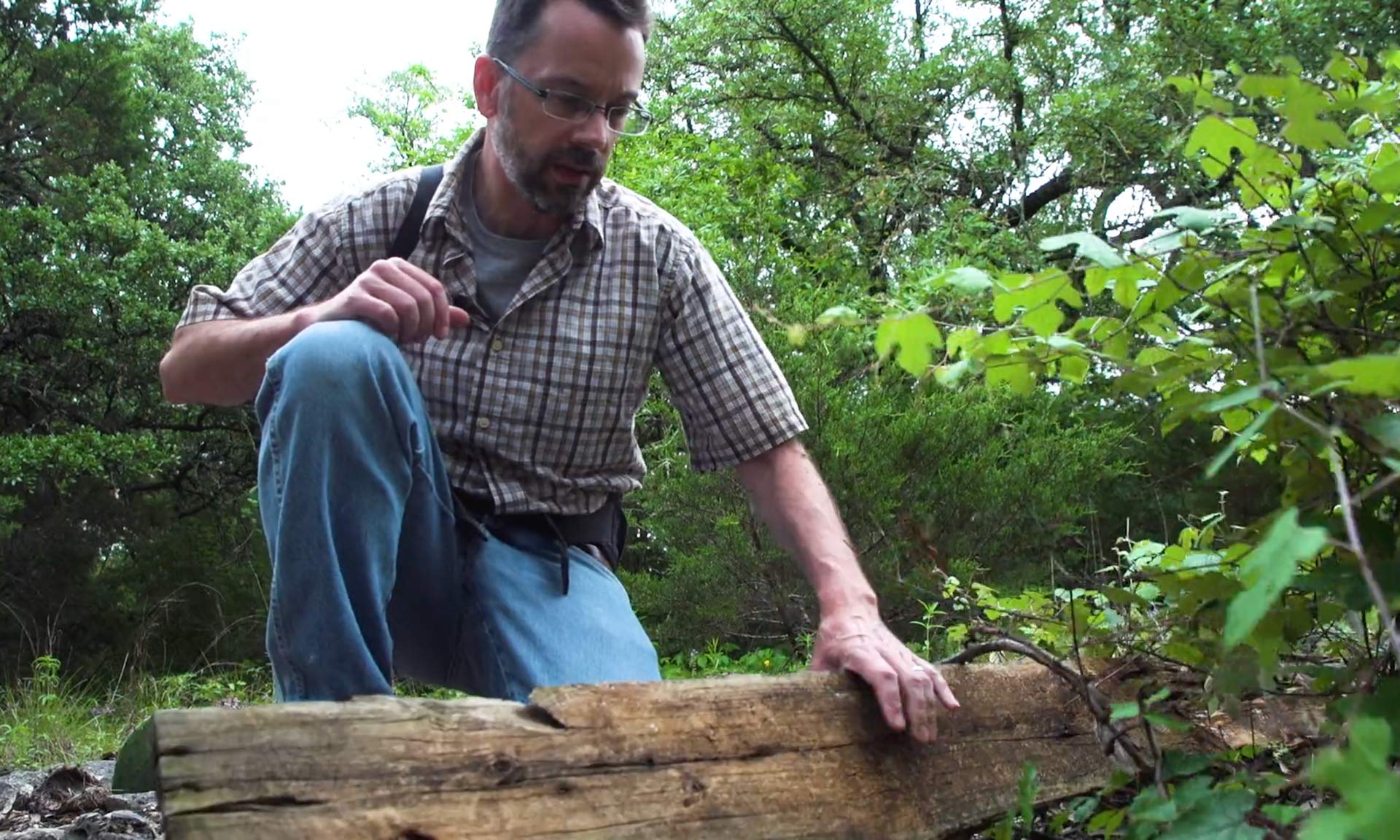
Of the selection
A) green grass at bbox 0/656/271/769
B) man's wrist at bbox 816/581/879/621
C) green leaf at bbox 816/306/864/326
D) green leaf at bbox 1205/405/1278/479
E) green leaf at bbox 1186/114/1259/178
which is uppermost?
green leaf at bbox 1186/114/1259/178

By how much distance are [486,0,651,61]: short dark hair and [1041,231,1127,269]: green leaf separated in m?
1.33

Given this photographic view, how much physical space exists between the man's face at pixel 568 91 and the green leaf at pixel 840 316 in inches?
40.1

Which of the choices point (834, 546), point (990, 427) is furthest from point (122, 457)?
point (834, 546)

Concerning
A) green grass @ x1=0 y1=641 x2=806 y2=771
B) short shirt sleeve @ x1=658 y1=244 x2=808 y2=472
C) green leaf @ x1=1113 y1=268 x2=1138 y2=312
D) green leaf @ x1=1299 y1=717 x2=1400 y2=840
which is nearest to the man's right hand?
short shirt sleeve @ x1=658 y1=244 x2=808 y2=472

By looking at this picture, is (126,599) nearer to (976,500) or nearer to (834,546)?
(976,500)

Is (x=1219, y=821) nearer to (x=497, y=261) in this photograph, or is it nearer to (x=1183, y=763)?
(x=1183, y=763)

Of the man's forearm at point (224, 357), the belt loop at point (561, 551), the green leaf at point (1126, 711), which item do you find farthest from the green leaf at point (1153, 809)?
the man's forearm at point (224, 357)

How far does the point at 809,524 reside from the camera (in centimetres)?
232

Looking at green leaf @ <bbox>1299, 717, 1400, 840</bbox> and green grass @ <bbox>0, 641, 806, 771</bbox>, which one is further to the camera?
green grass @ <bbox>0, 641, 806, 771</bbox>

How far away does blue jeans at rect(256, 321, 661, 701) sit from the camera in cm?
199

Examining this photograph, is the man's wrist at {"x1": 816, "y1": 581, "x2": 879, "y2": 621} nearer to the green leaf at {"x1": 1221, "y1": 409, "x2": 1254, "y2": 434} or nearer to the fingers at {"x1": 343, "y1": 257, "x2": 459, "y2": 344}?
the green leaf at {"x1": 1221, "y1": 409, "x2": 1254, "y2": 434}

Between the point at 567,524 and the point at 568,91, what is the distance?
0.87m

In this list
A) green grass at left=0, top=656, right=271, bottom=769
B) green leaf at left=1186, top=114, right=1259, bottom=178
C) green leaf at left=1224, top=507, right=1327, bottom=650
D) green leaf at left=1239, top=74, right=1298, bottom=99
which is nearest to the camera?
green leaf at left=1224, top=507, right=1327, bottom=650

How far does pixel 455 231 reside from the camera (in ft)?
8.55
